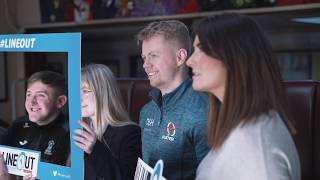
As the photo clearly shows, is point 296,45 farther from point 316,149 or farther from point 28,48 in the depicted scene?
point 28,48

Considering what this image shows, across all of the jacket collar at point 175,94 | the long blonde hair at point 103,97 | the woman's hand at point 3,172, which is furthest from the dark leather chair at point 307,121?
the woman's hand at point 3,172

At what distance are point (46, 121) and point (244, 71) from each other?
760 mm

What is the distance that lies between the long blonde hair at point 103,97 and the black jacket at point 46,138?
0.14m

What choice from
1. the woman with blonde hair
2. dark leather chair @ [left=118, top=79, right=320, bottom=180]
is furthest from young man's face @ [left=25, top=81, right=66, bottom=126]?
dark leather chair @ [left=118, top=79, right=320, bottom=180]

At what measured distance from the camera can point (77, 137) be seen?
50.4 inches

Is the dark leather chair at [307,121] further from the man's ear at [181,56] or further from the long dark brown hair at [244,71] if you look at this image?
the long dark brown hair at [244,71]

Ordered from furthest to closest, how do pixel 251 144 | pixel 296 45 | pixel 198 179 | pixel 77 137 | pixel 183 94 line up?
pixel 296 45 < pixel 183 94 < pixel 77 137 < pixel 198 179 < pixel 251 144

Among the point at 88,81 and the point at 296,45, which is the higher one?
the point at 296,45

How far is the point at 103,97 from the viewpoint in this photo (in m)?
1.49

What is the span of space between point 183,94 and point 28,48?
0.53 m

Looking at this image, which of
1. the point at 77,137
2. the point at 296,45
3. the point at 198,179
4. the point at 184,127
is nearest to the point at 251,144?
the point at 198,179

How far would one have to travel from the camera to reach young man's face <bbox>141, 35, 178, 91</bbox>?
4.51 feet

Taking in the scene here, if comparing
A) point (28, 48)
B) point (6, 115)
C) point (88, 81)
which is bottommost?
point (6, 115)

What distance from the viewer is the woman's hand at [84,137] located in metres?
1.28
